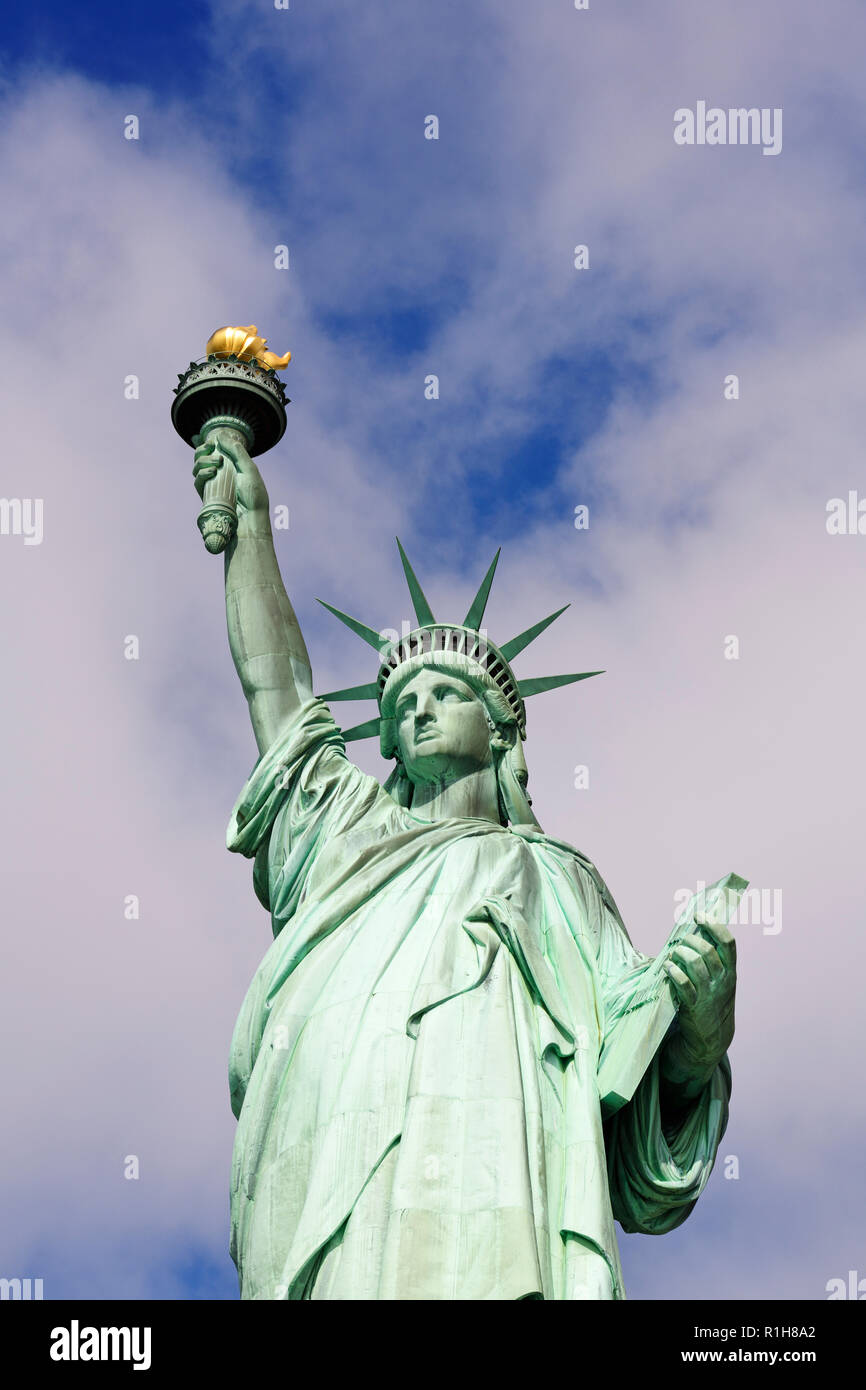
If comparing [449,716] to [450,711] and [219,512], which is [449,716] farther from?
[219,512]

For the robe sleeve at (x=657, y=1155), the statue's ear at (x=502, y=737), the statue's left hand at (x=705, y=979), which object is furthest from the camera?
the statue's ear at (x=502, y=737)

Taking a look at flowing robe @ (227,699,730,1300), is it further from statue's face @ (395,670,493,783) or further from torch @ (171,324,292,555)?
torch @ (171,324,292,555)

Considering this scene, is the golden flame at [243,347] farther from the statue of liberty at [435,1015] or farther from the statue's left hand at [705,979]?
the statue's left hand at [705,979]

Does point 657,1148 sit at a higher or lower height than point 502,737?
lower

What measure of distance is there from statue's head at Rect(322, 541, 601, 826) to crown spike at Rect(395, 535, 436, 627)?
75 mm

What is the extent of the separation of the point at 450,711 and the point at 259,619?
1.41m

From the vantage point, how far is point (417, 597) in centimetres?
1795

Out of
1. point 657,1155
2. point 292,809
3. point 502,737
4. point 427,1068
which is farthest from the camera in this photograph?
point 502,737

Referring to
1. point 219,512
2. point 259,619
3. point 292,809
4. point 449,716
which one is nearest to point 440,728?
point 449,716

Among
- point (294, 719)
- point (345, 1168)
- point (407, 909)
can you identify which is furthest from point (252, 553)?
point (345, 1168)

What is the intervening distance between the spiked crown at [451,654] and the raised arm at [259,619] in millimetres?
465

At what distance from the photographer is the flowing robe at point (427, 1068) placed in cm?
1344

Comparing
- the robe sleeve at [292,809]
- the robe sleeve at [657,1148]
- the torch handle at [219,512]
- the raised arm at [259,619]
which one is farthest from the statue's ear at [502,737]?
the robe sleeve at [657,1148]
